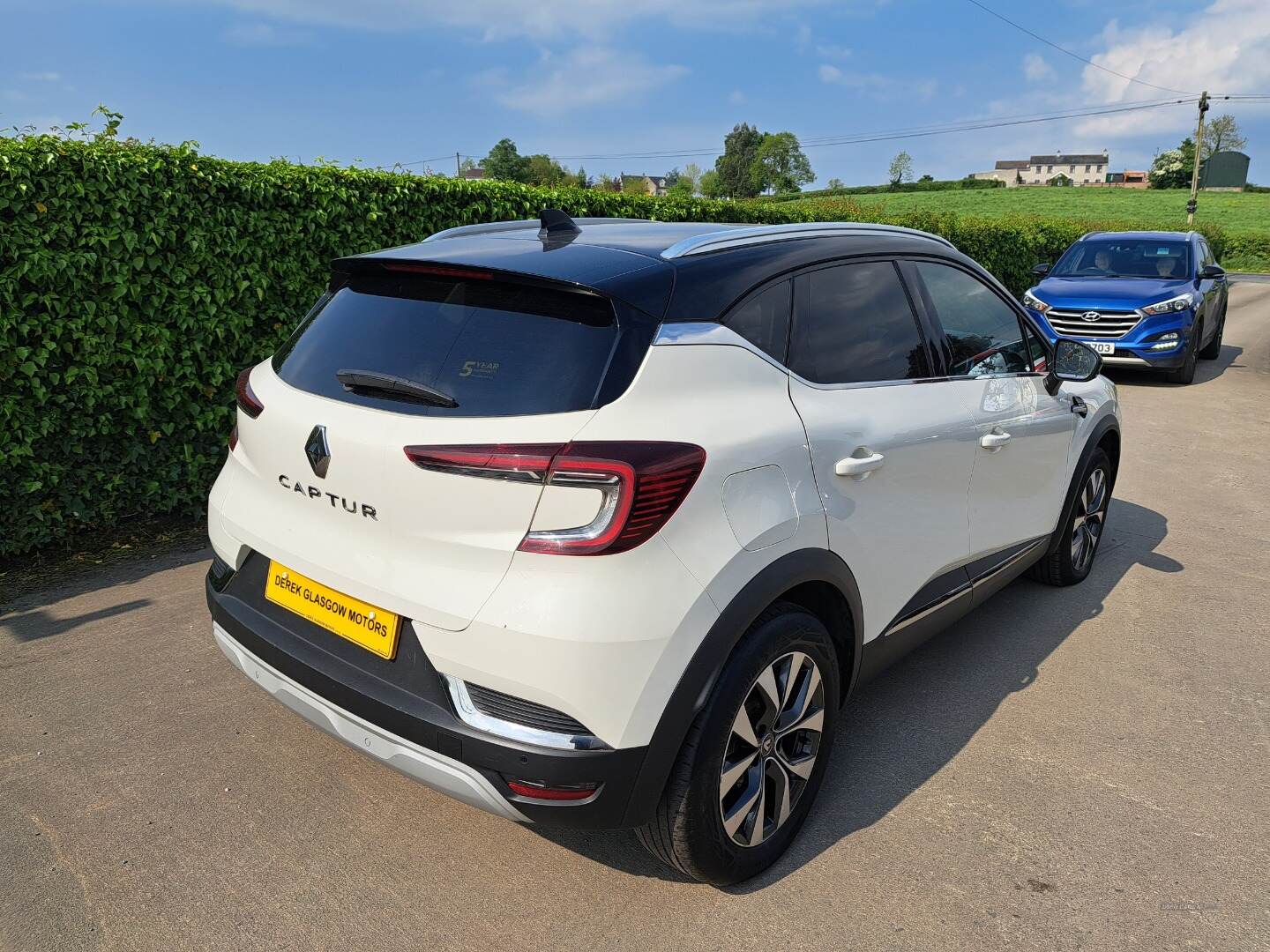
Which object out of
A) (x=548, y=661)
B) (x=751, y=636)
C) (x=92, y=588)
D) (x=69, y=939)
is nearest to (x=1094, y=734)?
(x=751, y=636)

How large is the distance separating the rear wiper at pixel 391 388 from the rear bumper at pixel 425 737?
603 mm

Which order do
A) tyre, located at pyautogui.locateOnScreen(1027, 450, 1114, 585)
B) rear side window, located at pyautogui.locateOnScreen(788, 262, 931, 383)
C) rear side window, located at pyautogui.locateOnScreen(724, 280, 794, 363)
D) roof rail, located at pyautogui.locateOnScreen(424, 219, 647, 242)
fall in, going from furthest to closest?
tyre, located at pyautogui.locateOnScreen(1027, 450, 1114, 585)
roof rail, located at pyautogui.locateOnScreen(424, 219, 647, 242)
rear side window, located at pyautogui.locateOnScreen(788, 262, 931, 383)
rear side window, located at pyautogui.locateOnScreen(724, 280, 794, 363)

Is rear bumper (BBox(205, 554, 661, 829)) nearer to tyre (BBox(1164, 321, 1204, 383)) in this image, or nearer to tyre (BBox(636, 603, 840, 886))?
tyre (BBox(636, 603, 840, 886))

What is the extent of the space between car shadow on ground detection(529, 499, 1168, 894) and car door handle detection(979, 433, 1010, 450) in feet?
3.26

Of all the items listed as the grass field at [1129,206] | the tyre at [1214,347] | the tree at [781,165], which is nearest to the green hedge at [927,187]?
the grass field at [1129,206]

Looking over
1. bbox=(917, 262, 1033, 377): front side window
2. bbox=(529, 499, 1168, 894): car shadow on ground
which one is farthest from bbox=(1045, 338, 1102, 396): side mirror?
bbox=(529, 499, 1168, 894): car shadow on ground

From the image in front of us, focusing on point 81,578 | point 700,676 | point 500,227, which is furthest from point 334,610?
point 81,578

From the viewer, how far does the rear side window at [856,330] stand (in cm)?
281

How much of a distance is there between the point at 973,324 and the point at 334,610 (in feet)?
8.87

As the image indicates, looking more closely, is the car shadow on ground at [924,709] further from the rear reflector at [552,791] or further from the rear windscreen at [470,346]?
the rear windscreen at [470,346]

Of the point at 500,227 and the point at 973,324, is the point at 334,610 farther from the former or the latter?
the point at 973,324

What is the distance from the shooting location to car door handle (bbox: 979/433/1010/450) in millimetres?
3500

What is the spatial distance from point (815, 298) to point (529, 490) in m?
1.28

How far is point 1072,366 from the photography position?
13.5ft
